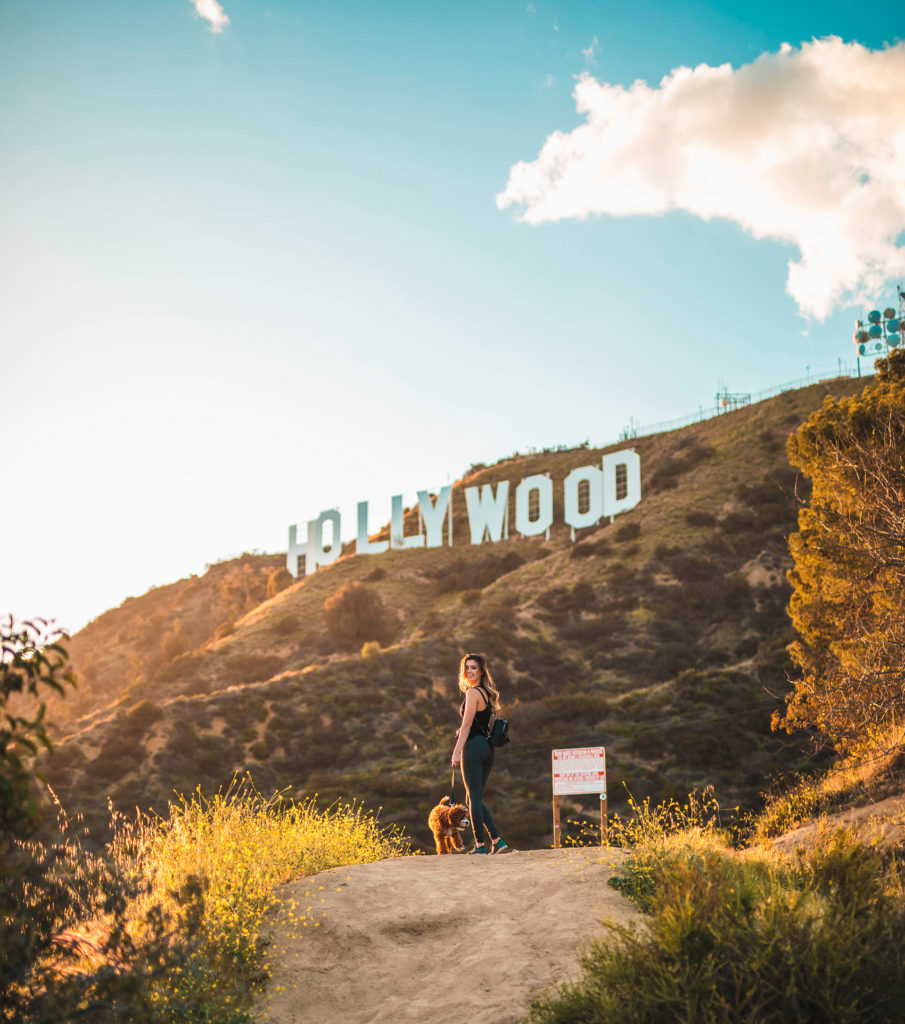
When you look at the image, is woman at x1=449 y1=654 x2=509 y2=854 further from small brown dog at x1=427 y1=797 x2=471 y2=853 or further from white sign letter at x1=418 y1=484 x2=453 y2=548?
white sign letter at x1=418 y1=484 x2=453 y2=548

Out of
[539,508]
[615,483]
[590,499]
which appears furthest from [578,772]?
[539,508]

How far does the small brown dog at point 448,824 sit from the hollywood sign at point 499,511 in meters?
40.1

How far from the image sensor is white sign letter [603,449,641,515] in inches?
1914

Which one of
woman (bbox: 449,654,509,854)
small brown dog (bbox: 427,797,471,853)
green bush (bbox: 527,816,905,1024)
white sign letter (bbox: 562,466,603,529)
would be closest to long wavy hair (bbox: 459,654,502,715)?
woman (bbox: 449,654,509,854)

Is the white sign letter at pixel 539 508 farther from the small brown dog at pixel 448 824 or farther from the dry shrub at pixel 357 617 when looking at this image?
the small brown dog at pixel 448 824

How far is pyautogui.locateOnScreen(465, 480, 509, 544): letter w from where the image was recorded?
51.3 metres

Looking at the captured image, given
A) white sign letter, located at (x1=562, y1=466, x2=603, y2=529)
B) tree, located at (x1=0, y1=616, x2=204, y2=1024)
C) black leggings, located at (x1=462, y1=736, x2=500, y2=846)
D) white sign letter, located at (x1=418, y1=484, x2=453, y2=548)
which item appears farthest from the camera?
white sign letter, located at (x1=418, y1=484, x2=453, y2=548)

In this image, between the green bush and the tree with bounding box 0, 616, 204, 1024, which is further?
the green bush

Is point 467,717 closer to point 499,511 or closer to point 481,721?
point 481,721

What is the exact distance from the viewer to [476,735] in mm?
8836

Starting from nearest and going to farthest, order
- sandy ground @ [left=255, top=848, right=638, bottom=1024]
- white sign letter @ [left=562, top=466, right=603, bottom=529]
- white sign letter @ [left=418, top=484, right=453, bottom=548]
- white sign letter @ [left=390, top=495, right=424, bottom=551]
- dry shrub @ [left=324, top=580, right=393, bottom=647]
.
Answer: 1. sandy ground @ [left=255, top=848, right=638, bottom=1024]
2. dry shrub @ [left=324, top=580, right=393, bottom=647]
3. white sign letter @ [left=562, top=466, right=603, bottom=529]
4. white sign letter @ [left=418, top=484, right=453, bottom=548]
5. white sign letter @ [left=390, top=495, right=424, bottom=551]

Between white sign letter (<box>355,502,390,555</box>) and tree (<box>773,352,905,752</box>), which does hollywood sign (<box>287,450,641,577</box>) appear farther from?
tree (<box>773,352,905,752</box>)

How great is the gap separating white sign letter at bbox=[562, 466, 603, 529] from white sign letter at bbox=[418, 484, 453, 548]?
7.47 meters

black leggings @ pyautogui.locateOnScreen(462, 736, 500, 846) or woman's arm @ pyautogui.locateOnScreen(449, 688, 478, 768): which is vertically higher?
woman's arm @ pyautogui.locateOnScreen(449, 688, 478, 768)
